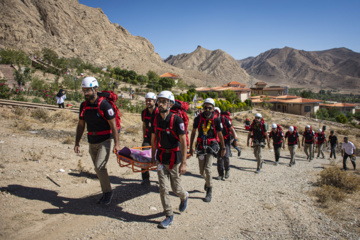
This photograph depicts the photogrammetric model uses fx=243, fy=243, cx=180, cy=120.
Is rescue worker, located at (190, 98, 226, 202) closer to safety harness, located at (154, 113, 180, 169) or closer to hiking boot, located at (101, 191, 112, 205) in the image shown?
safety harness, located at (154, 113, 180, 169)

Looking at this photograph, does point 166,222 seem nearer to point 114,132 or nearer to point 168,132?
point 168,132

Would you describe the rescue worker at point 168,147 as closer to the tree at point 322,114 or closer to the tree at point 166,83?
the tree at point 166,83

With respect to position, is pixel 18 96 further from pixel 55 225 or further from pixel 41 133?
pixel 55 225

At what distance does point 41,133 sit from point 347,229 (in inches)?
403

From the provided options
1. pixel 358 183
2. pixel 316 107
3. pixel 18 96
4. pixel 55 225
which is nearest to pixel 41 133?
pixel 55 225

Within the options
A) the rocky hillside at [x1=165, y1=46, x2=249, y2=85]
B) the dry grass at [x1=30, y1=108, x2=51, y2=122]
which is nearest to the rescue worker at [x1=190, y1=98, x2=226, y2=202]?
the dry grass at [x1=30, y1=108, x2=51, y2=122]

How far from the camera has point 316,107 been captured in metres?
52.2

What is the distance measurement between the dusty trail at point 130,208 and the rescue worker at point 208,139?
0.61 metres

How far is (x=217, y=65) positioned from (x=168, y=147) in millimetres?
151568

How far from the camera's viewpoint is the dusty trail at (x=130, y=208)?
386 centimetres

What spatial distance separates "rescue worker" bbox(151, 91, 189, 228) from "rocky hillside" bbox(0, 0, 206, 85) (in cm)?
6471

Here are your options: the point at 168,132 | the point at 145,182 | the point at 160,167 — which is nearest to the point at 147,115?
the point at 145,182

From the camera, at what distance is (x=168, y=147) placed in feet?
13.3

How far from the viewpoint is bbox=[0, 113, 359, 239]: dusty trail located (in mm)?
3857
